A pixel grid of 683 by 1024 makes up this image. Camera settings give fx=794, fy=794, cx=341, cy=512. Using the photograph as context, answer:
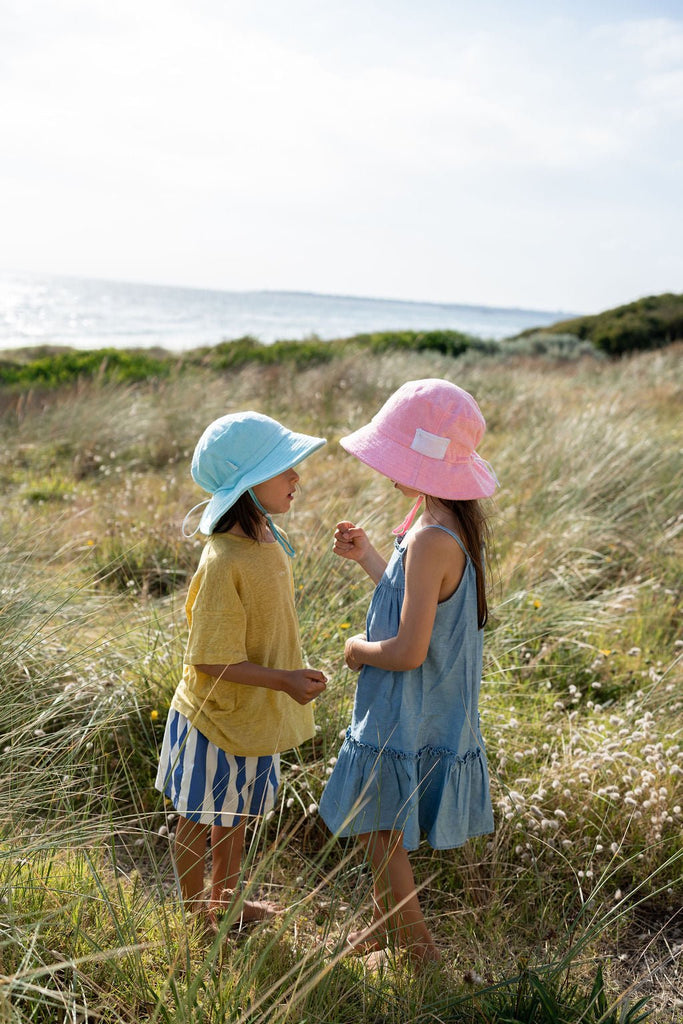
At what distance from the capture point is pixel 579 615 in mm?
3912

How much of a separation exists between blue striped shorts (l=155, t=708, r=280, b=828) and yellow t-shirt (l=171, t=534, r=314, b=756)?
5 centimetres

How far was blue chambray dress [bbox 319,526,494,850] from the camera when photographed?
2.05 m

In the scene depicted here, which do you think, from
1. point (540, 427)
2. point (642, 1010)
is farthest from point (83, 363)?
point (642, 1010)

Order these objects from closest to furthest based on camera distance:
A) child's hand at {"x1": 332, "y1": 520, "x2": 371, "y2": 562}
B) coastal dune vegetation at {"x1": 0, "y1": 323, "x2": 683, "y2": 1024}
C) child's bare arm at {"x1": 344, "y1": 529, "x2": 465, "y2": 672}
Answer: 1. coastal dune vegetation at {"x1": 0, "y1": 323, "x2": 683, "y2": 1024}
2. child's bare arm at {"x1": 344, "y1": 529, "x2": 465, "y2": 672}
3. child's hand at {"x1": 332, "y1": 520, "x2": 371, "y2": 562}

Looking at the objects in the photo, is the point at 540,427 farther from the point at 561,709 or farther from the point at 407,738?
the point at 407,738

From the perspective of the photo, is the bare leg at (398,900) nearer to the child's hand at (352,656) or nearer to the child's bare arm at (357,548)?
the child's hand at (352,656)

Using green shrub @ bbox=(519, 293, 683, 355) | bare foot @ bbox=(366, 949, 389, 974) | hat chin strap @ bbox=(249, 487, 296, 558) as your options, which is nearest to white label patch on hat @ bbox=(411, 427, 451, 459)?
hat chin strap @ bbox=(249, 487, 296, 558)

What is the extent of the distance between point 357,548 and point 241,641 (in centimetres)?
43

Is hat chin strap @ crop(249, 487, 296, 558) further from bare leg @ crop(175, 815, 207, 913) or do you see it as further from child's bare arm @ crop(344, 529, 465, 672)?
bare leg @ crop(175, 815, 207, 913)

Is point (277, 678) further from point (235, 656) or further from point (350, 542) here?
point (350, 542)

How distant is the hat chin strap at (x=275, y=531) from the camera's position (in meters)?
2.10

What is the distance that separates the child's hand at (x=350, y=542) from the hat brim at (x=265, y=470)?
0.86ft

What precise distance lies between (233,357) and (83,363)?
250 cm

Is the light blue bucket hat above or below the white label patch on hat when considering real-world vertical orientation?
below
